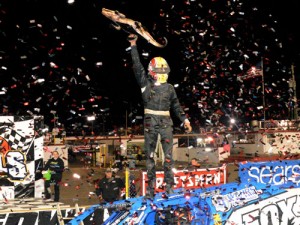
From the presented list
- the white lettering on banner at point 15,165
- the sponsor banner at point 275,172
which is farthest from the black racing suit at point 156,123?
the white lettering on banner at point 15,165

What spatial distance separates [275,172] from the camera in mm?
7625

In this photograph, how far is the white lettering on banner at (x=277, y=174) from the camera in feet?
24.4

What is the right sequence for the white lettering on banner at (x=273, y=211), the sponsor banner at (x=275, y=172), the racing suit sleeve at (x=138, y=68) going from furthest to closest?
the sponsor banner at (x=275, y=172)
the racing suit sleeve at (x=138, y=68)
the white lettering on banner at (x=273, y=211)

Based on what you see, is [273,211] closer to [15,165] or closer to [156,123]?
[156,123]

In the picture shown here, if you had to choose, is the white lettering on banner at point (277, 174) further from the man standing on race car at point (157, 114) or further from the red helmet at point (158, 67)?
the red helmet at point (158, 67)

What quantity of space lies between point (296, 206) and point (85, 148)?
77.9 feet

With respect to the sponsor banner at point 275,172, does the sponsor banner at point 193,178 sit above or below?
below

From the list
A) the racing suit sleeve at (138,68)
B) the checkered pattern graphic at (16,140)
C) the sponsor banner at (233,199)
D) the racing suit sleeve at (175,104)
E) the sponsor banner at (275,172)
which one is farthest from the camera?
the checkered pattern graphic at (16,140)

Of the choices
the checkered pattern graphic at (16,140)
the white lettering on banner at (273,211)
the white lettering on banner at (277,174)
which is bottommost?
the white lettering on banner at (273,211)

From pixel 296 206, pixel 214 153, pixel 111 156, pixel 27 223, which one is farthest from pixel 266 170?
pixel 111 156

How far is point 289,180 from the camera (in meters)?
7.46

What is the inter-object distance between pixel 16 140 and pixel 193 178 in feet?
14.5

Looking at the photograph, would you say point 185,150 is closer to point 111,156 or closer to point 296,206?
point 111,156

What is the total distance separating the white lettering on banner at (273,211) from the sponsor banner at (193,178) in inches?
135
